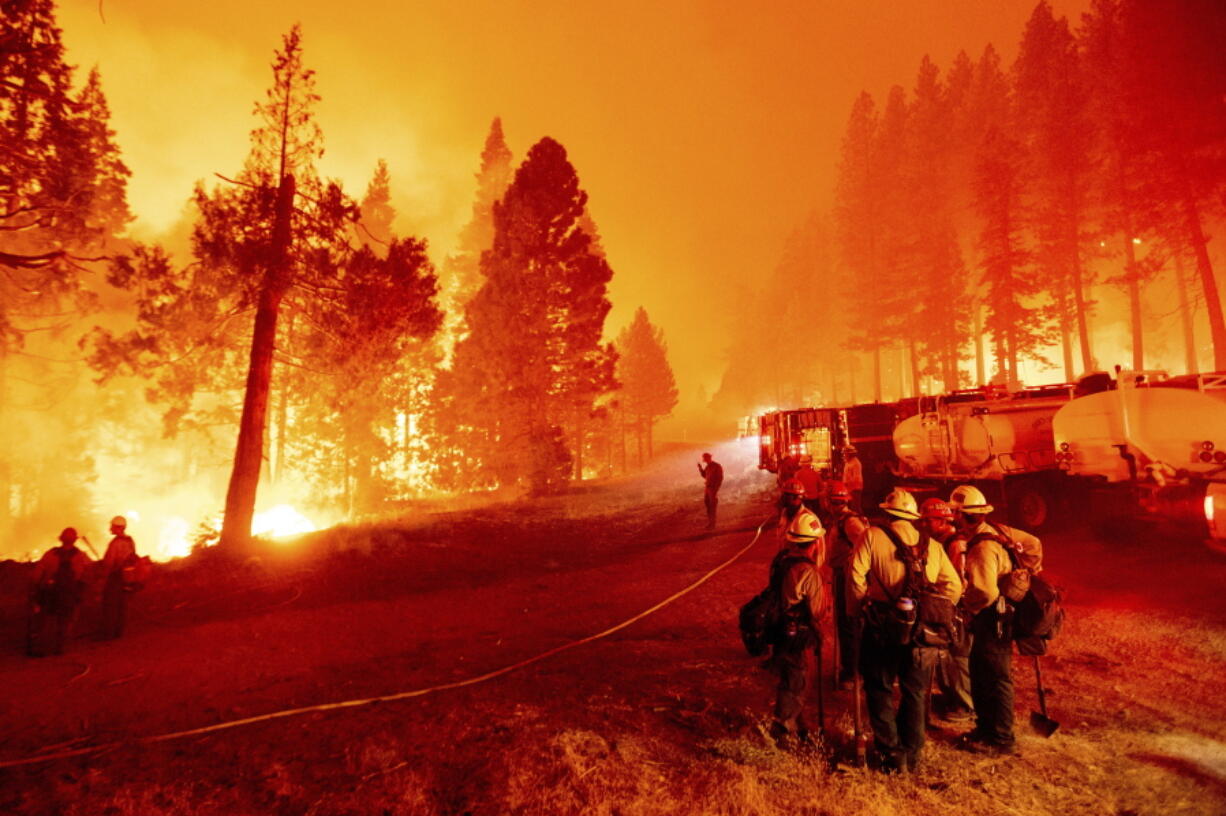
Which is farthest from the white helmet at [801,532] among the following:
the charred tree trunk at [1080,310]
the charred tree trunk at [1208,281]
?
the charred tree trunk at [1080,310]

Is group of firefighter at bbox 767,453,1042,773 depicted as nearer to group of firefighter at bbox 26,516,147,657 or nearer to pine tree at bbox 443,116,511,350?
group of firefighter at bbox 26,516,147,657

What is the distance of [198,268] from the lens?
14.5m

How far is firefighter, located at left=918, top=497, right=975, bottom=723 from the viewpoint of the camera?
219 inches

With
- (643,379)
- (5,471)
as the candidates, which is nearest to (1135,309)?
(643,379)

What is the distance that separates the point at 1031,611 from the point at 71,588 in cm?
1251

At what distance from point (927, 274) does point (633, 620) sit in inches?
1448

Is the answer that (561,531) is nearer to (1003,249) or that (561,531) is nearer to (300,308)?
(300,308)

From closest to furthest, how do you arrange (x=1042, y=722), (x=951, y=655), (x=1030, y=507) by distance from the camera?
(x=1042, y=722) → (x=951, y=655) → (x=1030, y=507)

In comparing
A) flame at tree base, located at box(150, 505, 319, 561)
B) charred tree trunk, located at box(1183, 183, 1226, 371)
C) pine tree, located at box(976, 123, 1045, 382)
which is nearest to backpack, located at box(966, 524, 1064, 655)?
flame at tree base, located at box(150, 505, 319, 561)

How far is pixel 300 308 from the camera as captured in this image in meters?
14.9

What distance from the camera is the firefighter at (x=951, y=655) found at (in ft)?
18.3

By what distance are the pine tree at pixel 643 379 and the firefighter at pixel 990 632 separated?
4832cm

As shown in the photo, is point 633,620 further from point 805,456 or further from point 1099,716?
point 805,456

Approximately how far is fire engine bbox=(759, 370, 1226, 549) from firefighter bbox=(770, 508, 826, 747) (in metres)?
8.96
